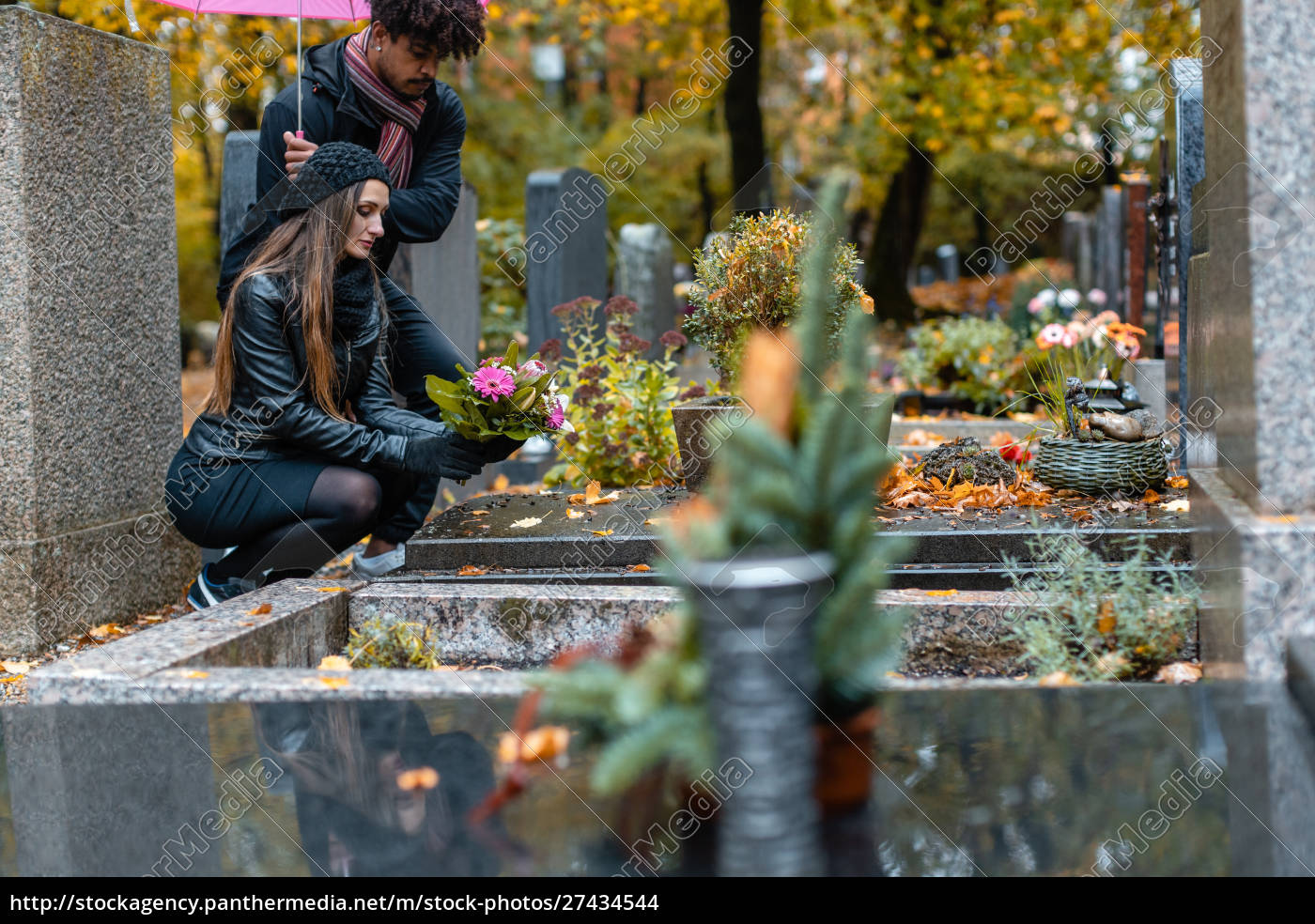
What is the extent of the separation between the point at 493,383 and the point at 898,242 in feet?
47.9

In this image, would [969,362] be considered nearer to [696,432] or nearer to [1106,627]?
[696,432]

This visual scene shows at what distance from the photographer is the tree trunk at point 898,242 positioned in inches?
658

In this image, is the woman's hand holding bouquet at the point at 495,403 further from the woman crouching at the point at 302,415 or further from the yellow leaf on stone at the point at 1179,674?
the yellow leaf on stone at the point at 1179,674

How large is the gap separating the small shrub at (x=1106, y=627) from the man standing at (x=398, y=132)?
2382 mm

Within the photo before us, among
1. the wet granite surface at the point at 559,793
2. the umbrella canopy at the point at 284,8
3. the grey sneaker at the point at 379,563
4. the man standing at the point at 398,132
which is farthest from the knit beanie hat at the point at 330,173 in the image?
the wet granite surface at the point at 559,793

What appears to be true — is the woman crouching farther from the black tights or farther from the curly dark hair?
the curly dark hair

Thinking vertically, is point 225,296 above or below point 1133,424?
above

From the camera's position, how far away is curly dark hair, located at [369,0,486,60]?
4184 millimetres

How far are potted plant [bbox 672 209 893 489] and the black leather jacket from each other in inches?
41.6

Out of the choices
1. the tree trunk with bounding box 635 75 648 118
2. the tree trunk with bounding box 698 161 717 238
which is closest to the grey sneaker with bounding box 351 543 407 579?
the tree trunk with bounding box 698 161 717 238

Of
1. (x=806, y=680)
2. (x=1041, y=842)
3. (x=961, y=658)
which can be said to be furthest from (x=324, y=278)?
(x=1041, y=842)

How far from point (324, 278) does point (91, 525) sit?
5.34 feet

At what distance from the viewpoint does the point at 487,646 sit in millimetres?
3270
